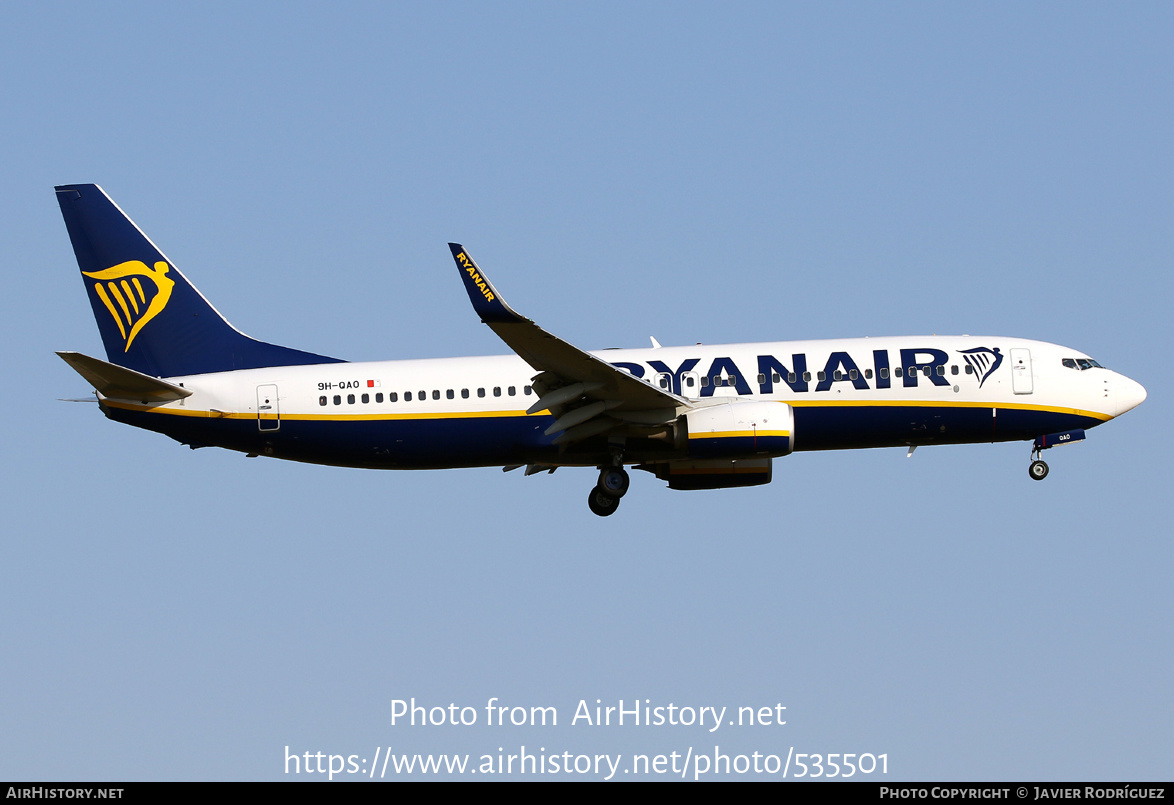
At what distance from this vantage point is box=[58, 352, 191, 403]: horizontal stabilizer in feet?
121

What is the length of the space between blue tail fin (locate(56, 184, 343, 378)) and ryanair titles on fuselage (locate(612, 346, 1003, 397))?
10162 millimetres

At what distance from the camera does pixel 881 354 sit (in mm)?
39250

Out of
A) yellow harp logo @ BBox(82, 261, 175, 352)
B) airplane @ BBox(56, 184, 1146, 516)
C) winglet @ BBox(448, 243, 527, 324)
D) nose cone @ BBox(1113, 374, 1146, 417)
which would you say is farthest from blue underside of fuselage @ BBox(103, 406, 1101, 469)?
winglet @ BBox(448, 243, 527, 324)

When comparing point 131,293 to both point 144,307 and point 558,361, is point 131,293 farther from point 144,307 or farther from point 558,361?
point 558,361

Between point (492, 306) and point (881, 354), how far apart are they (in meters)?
12.2

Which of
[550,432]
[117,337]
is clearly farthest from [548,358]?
A: [117,337]

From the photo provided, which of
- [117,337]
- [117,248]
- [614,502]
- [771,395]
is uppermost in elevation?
[117,248]

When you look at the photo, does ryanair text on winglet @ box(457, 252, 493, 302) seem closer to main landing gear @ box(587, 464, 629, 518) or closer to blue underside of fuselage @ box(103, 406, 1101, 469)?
blue underside of fuselage @ box(103, 406, 1101, 469)

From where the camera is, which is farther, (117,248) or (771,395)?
(117,248)

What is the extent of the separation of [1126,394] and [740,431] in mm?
12175

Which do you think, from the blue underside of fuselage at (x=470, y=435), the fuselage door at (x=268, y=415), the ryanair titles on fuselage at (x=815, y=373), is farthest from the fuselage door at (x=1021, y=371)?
the fuselage door at (x=268, y=415)

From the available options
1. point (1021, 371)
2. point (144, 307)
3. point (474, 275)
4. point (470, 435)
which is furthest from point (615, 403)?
point (144, 307)

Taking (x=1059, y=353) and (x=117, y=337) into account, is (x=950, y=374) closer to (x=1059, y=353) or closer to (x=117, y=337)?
(x=1059, y=353)

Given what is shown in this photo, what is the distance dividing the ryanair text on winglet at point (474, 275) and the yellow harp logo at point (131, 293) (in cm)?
1258
